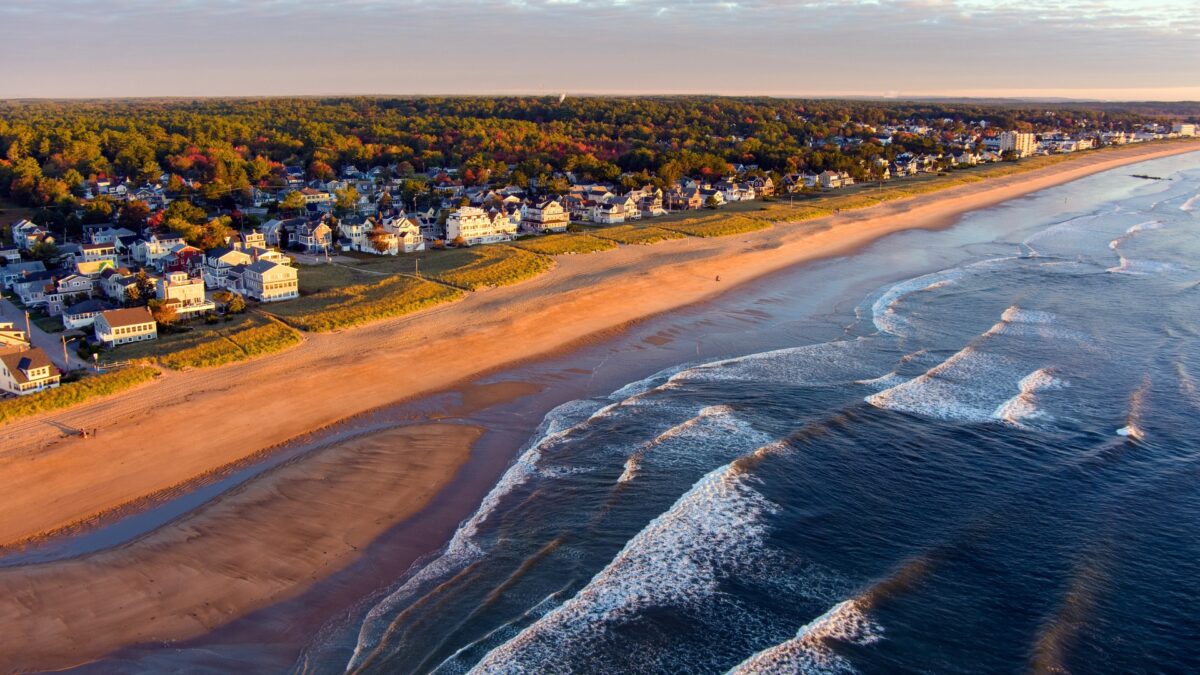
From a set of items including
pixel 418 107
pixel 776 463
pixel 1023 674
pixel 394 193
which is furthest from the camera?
pixel 418 107

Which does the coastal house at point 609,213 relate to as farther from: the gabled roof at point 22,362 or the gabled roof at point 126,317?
the gabled roof at point 22,362

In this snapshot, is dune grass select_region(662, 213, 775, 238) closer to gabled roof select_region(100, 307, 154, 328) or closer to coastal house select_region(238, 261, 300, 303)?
coastal house select_region(238, 261, 300, 303)

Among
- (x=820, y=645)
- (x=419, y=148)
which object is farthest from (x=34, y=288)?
(x=419, y=148)

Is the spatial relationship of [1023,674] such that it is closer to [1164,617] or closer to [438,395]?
[1164,617]

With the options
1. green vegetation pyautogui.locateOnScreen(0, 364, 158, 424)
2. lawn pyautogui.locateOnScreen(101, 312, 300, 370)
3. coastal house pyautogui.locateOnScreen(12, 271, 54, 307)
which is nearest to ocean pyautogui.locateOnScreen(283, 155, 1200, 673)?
lawn pyautogui.locateOnScreen(101, 312, 300, 370)

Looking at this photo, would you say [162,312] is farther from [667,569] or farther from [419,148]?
[419,148]

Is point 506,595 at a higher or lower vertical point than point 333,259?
lower

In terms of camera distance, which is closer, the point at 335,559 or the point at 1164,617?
the point at 1164,617

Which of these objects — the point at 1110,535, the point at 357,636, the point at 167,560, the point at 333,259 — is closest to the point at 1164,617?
the point at 1110,535
